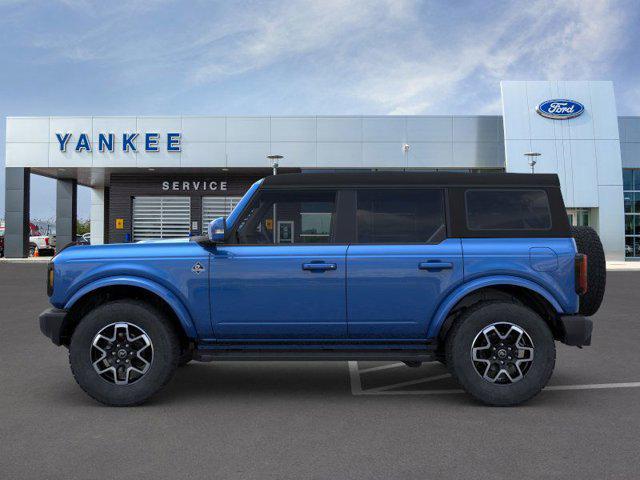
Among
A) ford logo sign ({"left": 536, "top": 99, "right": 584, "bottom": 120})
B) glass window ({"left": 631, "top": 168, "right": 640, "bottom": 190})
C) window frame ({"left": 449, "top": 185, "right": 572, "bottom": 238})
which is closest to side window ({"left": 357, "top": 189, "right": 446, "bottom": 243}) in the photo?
window frame ({"left": 449, "top": 185, "right": 572, "bottom": 238})

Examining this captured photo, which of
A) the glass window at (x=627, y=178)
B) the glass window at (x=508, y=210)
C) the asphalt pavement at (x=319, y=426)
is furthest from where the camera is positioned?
the glass window at (x=627, y=178)

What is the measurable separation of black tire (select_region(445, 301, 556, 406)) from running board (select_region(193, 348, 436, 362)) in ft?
0.98

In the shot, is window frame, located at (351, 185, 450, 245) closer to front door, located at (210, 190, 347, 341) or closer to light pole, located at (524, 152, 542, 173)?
front door, located at (210, 190, 347, 341)

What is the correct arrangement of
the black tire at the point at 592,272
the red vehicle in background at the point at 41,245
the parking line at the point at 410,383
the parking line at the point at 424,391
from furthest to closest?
1. the red vehicle in background at the point at 41,245
2. the parking line at the point at 410,383
3. the parking line at the point at 424,391
4. the black tire at the point at 592,272

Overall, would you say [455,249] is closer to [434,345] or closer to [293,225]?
[434,345]

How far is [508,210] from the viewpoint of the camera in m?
5.09

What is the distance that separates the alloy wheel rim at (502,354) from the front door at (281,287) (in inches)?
43.7

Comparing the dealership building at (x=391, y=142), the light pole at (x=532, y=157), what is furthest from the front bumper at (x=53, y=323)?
the light pole at (x=532, y=157)

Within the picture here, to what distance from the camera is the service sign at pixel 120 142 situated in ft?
100

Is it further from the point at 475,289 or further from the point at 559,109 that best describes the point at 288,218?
the point at 559,109

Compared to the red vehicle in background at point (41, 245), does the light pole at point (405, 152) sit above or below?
above

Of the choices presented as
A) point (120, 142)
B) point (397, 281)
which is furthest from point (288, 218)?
point (120, 142)

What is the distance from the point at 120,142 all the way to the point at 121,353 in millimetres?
27822

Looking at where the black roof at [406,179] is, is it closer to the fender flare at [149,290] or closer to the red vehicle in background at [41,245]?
the fender flare at [149,290]
